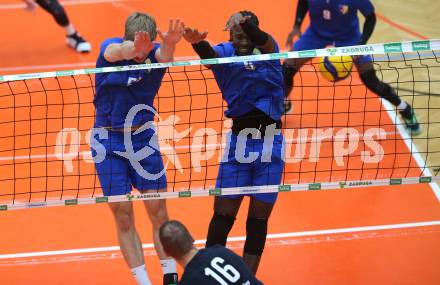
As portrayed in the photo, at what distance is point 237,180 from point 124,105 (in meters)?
1.15

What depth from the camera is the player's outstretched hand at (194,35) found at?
5.91 metres

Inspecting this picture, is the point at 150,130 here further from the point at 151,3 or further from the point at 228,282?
the point at 151,3

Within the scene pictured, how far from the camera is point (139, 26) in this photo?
5863 mm

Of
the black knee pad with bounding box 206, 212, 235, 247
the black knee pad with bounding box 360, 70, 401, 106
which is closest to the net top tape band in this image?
the black knee pad with bounding box 206, 212, 235, 247

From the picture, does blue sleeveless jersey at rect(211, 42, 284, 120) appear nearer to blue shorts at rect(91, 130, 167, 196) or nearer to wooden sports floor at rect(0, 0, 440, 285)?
blue shorts at rect(91, 130, 167, 196)

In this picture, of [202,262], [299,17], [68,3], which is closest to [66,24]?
[68,3]

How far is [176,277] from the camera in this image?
261 inches

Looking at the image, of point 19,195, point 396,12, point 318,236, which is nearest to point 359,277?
point 318,236

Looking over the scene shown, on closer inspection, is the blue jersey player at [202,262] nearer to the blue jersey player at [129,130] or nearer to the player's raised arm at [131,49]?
the blue jersey player at [129,130]

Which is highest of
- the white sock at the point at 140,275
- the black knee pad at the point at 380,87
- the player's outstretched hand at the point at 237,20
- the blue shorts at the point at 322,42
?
the player's outstretched hand at the point at 237,20

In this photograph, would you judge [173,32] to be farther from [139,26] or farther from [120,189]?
[120,189]

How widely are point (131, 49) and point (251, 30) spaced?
3.18 feet

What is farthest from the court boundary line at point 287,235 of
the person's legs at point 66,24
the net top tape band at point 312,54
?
the person's legs at point 66,24

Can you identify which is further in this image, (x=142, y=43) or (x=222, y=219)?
(x=222, y=219)
